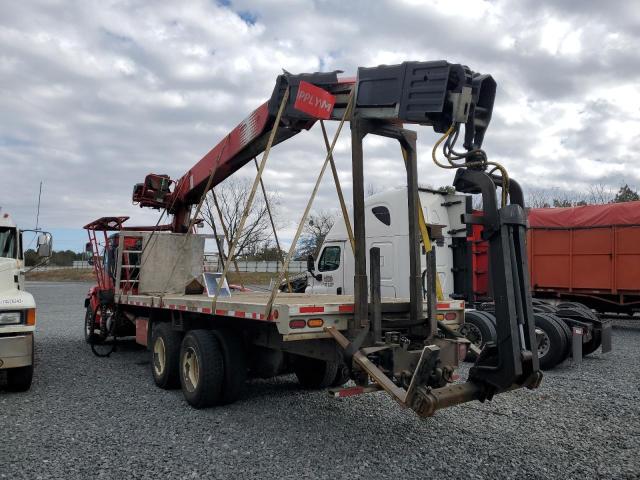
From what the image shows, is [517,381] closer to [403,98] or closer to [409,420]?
[409,420]

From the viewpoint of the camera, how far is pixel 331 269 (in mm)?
10914

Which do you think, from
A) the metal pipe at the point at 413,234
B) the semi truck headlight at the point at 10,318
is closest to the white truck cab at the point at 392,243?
the metal pipe at the point at 413,234

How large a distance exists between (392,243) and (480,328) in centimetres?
239

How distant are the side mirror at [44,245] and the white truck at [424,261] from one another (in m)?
4.86

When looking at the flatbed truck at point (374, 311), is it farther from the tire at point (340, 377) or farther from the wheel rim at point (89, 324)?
the wheel rim at point (89, 324)

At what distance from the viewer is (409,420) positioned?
5504 mm

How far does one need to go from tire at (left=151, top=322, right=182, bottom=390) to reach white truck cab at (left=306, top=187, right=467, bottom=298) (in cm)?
420

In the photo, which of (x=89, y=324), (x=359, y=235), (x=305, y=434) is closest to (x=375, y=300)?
(x=359, y=235)

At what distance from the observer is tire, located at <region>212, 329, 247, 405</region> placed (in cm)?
592

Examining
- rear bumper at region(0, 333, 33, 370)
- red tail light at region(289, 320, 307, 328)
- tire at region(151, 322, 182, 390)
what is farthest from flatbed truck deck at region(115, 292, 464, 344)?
rear bumper at region(0, 333, 33, 370)

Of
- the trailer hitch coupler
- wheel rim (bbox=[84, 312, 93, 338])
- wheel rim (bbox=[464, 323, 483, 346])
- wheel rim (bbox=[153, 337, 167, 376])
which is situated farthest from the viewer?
wheel rim (bbox=[84, 312, 93, 338])

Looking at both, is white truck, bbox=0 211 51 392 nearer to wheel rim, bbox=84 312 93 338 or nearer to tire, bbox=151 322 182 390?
tire, bbox=151 322 182 390

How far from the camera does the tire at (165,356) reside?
6.79 meters

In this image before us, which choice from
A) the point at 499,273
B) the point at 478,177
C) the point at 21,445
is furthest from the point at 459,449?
the point at 21,445
